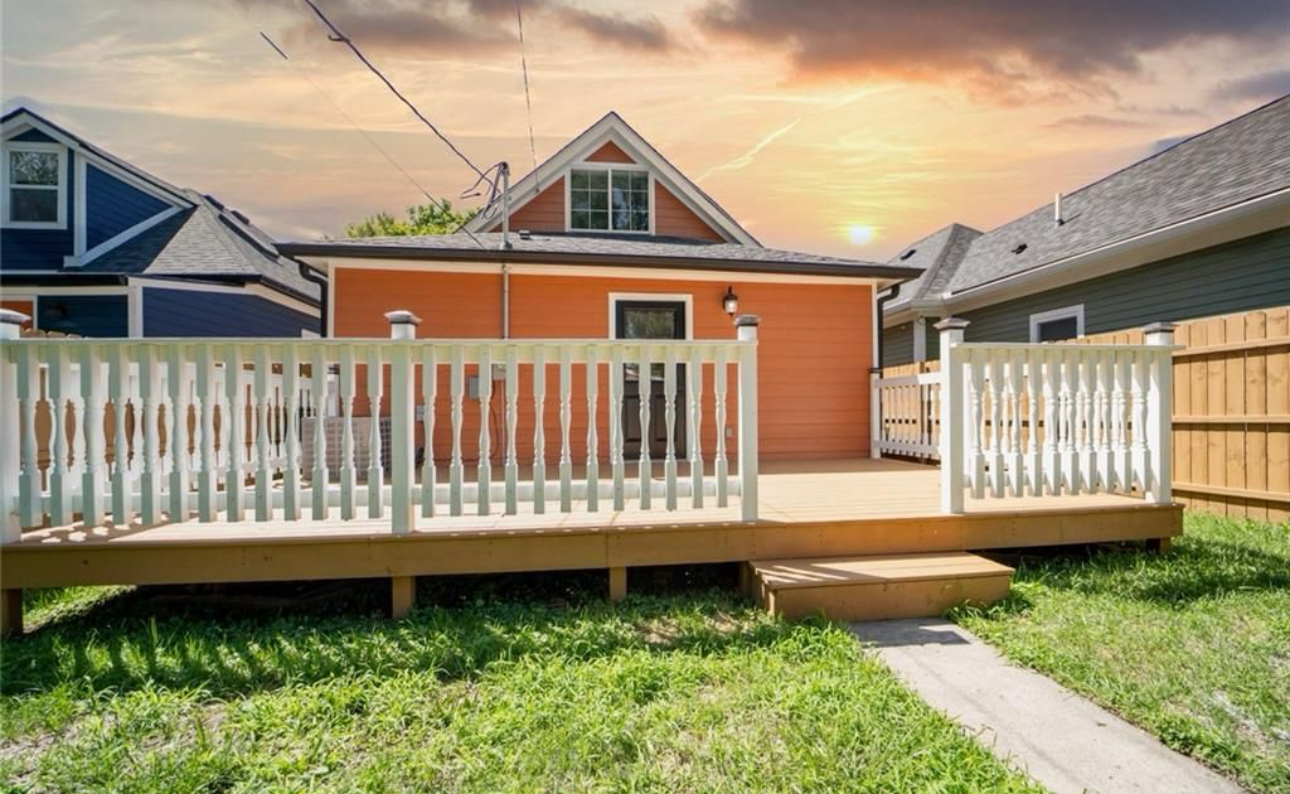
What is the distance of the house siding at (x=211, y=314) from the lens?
8961mm

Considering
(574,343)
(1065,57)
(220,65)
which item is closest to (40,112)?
(220,65)

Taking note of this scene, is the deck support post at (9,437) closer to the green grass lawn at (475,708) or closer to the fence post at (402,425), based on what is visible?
the green grass lawn at (475,708)

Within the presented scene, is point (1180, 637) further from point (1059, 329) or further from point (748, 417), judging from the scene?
point (1059, 329)

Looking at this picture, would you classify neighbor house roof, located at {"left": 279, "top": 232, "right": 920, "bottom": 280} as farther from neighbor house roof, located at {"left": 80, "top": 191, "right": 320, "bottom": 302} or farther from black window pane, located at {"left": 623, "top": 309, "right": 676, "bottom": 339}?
neighbor house roof, located at {"left": 80, "top": 191, "right": 320, "bottom": 302}

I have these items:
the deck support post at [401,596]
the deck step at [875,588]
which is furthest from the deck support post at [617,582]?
the deck support post at [401,596]

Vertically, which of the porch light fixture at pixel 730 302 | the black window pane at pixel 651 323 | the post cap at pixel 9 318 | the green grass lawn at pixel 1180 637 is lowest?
the green grass lawn at pixel 1180 637

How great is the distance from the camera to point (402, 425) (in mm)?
2889

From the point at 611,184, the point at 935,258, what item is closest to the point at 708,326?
the point at 611,184

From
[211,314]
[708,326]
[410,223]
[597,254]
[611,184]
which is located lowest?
[708,326]

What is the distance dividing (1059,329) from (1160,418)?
6119 mm

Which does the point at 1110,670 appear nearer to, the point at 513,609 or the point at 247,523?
the point at 513,609

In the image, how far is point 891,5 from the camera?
528cm

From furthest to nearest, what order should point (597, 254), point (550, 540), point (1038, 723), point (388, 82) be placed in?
1. point (597, 254)
2. point (388, 82)
3. point (550, 540)
4. point (1038, 723)

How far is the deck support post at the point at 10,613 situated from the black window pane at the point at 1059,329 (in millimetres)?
10800
